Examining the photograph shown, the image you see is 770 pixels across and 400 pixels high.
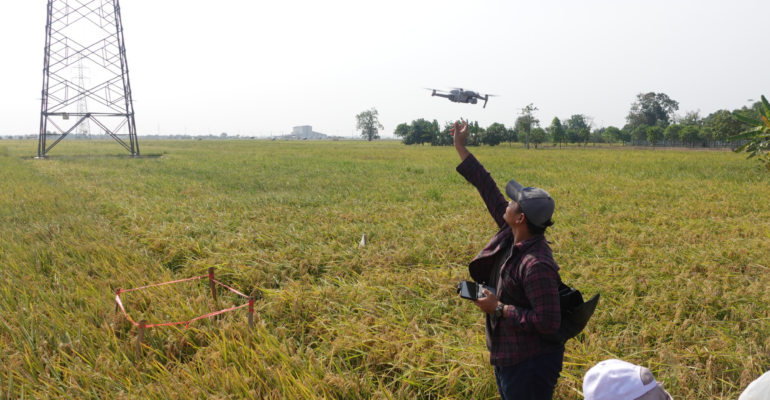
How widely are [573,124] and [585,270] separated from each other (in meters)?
110

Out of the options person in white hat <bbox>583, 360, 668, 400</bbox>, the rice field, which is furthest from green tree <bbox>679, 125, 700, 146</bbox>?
person in white hat <bbox>583, 360, 668, 400</bbox>

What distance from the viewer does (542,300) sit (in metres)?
1.65

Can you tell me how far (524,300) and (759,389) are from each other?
784 mm

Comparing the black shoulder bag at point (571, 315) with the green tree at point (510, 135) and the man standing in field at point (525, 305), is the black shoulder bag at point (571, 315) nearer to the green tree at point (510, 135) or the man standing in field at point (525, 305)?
the man standing in field at point (525, 305)

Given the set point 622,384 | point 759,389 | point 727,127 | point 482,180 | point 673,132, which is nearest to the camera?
point 759,389

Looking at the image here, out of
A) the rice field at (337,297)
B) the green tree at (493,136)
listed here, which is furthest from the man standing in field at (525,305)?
the green tree at (493,136)

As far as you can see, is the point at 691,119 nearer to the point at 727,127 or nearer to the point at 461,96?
the point at 727,127

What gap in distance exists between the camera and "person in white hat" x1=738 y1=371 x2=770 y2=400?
132cm

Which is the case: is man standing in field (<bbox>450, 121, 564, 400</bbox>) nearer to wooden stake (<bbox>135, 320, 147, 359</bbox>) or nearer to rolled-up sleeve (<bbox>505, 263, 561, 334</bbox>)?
rolled-up sleeve (<bbox>505, 263, 561, 334</bbox>)

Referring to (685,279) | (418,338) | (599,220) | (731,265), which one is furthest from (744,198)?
(418,338)

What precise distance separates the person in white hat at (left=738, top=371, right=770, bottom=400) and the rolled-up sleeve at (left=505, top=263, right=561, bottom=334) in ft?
1.95

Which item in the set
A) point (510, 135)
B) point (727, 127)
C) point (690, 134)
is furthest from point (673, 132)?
point (510, 135)

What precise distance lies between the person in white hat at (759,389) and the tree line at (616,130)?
160 ft

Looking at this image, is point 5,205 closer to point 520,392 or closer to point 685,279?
point 520,392
